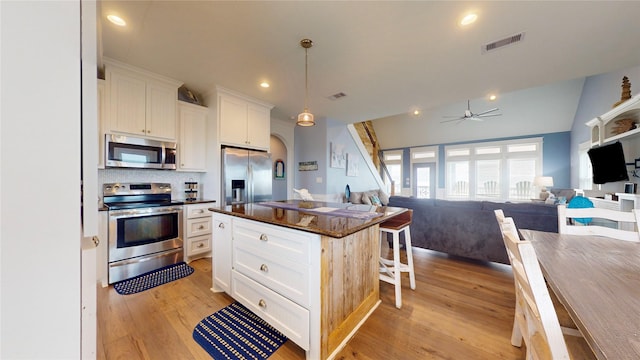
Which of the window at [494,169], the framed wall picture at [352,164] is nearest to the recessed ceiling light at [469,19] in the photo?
the framed wall picture at [352,164]

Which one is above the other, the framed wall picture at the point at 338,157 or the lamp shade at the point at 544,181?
the framed wall picture at the point at 338,157

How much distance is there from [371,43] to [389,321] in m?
2.61

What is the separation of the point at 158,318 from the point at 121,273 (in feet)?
3.66

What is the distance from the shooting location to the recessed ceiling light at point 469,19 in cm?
191

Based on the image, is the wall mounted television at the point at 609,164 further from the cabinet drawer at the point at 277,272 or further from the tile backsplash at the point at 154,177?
the tile backsplash at the point at 154,177

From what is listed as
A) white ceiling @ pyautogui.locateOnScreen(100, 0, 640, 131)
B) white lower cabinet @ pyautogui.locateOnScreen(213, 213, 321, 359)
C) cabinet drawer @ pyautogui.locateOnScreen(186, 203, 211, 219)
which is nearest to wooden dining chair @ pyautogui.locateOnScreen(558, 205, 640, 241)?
white ceiling @ pyautogui.locateOnScreen(100, 0, 640, 131)

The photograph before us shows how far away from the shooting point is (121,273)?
254 centimetres

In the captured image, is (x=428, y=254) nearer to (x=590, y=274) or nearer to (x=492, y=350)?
(x=492, y=350)

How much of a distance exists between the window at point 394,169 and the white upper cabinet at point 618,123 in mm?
4944

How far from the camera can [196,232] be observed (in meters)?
3.17

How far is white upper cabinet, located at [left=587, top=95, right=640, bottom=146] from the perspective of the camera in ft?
10.5

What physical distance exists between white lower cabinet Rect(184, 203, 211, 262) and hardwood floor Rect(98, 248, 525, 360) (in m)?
0.55

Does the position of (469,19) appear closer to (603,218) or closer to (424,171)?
(603,218)

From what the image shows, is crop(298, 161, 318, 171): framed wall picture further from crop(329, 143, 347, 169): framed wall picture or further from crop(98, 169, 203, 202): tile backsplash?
crop(98, 169, 203, 202): tile backsplash
